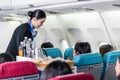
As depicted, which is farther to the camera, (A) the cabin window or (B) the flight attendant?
(A) the cabin window

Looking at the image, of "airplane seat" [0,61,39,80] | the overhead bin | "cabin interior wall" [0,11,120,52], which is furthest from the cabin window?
"airplane seat" [0,61,39,80]

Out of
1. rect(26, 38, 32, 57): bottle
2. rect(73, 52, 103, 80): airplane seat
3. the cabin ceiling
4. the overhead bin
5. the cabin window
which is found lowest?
the cabin window

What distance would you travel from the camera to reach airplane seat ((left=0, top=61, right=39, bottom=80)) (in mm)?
3462

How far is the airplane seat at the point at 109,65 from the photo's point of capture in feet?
15.2

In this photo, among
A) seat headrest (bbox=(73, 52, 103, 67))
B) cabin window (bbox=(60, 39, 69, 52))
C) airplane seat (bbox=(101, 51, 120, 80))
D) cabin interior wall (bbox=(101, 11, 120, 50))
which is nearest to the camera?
seat headrest (bbox=(73, 52, 103, 67))

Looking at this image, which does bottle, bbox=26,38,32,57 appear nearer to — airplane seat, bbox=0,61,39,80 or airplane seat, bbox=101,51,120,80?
airplane seat, bbox=0,61,39,80

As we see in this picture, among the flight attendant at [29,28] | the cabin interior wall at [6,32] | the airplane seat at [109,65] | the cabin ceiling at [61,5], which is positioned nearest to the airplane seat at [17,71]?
the flight attendant at [29,28]

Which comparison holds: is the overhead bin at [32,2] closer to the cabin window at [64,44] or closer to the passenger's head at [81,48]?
the passenger's head at [81,48]

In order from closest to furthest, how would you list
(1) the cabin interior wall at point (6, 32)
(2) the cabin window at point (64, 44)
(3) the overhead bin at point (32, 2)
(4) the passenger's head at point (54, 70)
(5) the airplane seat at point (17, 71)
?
(4) the passenger's head at point (54, 70) → (5) the airplane seat at point (17, 71) → (3) the overhead bin at point (32, 2) → (2) the cabin window at point (64, 44) → (1) the cabin interior wall at point (6, 32)

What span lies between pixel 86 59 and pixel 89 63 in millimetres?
101

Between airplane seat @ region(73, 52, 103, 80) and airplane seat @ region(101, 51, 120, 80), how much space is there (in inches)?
6.2

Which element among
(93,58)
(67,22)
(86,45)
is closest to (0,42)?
(67,22)

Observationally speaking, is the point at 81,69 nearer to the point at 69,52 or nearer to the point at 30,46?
the point at 30,46

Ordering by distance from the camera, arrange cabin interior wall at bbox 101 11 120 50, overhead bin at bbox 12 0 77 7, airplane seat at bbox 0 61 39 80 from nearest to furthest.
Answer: airplane seat at bbox 0 61 39 80
overhead bin at bbox 12 0 77 7
cabin interior wall at bbox 101 11 120 50
